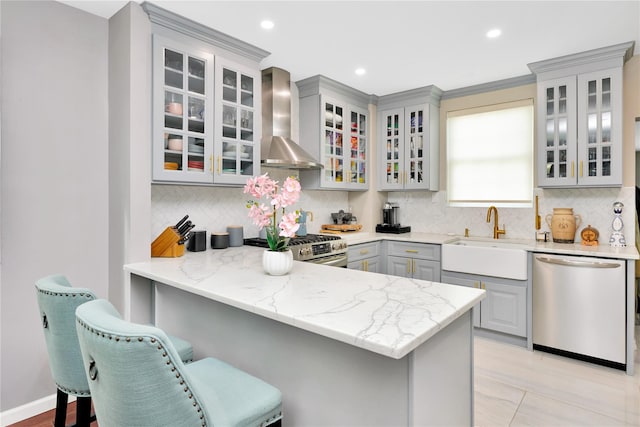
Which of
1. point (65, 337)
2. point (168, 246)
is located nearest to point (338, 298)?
point (65, 337)

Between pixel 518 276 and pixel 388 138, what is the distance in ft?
7.24

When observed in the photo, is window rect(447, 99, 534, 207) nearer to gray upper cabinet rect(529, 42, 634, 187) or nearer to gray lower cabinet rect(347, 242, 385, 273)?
gray upper cabinet rect(529, 42, 634, 187)

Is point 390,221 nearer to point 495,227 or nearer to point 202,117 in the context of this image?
point 495,227

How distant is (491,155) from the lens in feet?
13.5

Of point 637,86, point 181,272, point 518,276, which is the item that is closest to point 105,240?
point 181,272

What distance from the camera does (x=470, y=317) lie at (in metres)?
1.64

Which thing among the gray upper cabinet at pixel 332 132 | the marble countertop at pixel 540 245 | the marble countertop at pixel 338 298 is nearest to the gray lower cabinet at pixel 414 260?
the marble countertop at pixel 540 245

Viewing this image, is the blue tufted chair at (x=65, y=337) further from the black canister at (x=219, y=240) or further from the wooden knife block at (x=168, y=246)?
the black canister at (x=219, y=240)

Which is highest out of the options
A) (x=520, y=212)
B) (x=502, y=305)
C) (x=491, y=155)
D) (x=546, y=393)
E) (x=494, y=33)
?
(x=494, y=33)

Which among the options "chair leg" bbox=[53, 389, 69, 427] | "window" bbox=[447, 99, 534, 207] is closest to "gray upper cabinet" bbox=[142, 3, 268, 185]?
"chair leg" bbox=[53, 389, 69, 427]

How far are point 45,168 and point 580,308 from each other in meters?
4.10

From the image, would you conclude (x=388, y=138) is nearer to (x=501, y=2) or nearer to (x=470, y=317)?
(x=501, y=2)

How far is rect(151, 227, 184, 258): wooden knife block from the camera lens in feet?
8.47

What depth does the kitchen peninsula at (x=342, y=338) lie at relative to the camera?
4.09 feet
